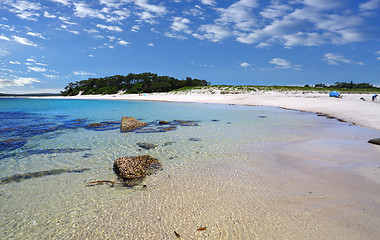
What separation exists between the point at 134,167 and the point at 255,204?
118 inches

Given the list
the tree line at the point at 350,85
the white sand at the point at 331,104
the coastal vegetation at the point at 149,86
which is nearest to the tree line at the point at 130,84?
the coastal vegetation at the point at 149,86

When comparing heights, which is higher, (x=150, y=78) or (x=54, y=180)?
(x=150, y=78)

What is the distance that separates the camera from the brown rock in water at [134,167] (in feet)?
15.3

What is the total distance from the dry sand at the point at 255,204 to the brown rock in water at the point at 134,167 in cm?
37

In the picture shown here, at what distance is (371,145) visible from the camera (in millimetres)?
6879

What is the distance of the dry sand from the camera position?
2.81 meters

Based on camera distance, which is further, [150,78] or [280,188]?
[150,78]

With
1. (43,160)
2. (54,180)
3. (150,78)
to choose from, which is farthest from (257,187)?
(150,78)

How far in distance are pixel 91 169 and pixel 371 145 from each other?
9.36 metres

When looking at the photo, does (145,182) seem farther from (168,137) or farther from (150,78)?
(150,78)

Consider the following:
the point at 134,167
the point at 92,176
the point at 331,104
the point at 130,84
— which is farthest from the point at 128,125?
the point at 130,84

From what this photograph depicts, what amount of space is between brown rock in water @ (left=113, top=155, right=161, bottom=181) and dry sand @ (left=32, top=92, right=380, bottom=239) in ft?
1.22

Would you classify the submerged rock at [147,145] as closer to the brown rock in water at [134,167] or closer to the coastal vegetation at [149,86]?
the brown rock in water at [134,167]

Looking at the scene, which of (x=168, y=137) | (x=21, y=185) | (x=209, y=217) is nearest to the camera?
(x=209, y=217)
